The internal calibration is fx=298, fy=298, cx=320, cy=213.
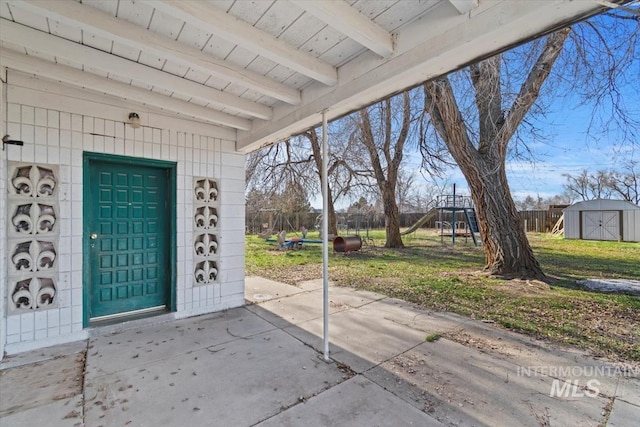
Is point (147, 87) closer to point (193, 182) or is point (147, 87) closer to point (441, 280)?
point (193, 182)

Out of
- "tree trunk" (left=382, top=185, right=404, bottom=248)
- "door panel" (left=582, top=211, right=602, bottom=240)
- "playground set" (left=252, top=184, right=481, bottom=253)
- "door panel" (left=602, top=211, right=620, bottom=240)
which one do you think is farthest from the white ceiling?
→ "door panel" (left=582, top=211, right=602, bottom=240)

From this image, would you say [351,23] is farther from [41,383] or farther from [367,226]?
[367,226]

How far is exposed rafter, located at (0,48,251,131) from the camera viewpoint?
2383mm

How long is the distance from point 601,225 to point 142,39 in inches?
777

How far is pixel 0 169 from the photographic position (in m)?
2.58

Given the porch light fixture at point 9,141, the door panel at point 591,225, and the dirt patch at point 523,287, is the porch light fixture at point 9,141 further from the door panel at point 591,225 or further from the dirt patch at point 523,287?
the door panel at point 591,225

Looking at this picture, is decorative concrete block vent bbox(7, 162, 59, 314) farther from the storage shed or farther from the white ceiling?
the storage shed

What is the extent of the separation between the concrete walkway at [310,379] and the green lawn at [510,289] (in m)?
0.50

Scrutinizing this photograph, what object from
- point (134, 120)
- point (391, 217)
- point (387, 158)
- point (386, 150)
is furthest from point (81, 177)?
point (391, 217)

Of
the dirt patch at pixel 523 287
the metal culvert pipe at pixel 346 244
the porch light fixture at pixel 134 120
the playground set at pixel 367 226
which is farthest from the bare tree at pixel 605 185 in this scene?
the porch light fixture at pixel 134 120

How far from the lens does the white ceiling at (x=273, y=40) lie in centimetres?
168

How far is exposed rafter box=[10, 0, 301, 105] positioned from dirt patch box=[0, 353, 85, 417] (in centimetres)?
247

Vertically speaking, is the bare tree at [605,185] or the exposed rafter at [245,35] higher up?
the bare tree at [605,185]

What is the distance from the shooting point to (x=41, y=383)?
7.41 feet
